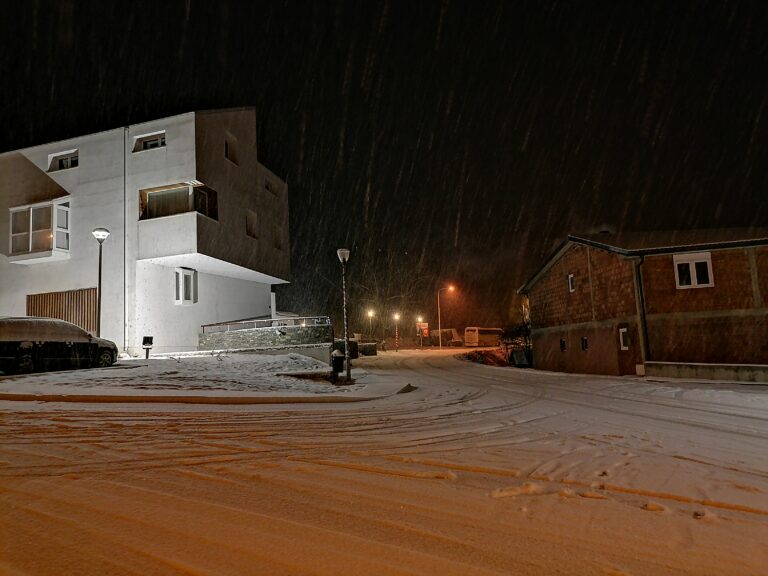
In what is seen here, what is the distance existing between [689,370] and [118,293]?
24.3m

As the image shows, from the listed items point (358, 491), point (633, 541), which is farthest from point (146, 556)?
point (633, 541)

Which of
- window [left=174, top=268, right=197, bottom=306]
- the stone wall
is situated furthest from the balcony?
the stone wall

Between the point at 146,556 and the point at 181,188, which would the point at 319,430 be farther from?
the point at 181,188

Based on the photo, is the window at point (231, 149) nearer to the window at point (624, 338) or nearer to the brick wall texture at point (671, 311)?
the brick wall texture at point (671, 311)

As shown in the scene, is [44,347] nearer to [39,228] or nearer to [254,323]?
[254,323]

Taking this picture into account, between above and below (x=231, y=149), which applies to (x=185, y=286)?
below

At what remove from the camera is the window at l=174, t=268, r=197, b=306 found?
25.1 meters

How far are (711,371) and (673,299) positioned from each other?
15.7 ft

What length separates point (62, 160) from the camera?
25.5 metres

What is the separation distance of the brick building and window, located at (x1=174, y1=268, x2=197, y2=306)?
20.1 metres

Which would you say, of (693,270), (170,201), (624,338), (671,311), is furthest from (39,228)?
(693,270)

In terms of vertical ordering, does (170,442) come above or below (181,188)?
below

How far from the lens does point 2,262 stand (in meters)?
25.5

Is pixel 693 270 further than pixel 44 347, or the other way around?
pixel 693 270
